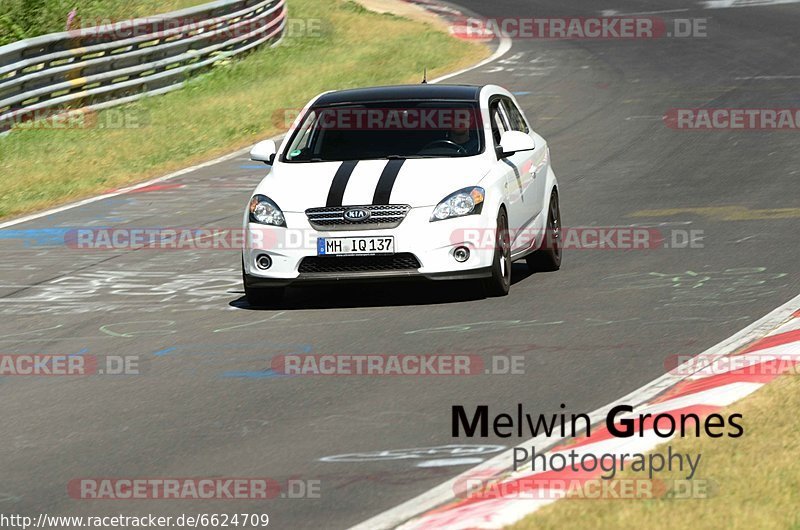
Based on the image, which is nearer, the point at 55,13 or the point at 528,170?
the point at 528,170

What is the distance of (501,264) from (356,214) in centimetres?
120

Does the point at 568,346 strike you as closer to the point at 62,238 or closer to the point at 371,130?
the point at 371,130

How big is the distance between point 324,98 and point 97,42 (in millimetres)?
11160

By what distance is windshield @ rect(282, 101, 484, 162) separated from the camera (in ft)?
40.4

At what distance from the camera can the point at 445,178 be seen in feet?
38.7

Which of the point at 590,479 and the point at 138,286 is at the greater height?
the point at 590,479

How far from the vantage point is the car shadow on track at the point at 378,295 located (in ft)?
39.1

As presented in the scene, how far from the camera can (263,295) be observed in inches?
470

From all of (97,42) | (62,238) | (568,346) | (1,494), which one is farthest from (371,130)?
(97,42)
